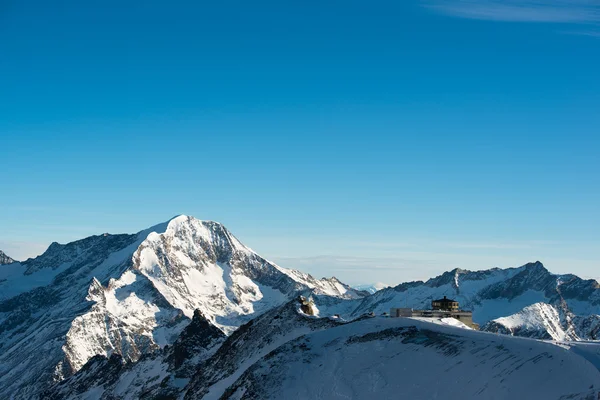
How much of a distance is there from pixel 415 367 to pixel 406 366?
1724 millimetres

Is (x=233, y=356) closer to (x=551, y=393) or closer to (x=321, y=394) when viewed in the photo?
(x=321, y=394)

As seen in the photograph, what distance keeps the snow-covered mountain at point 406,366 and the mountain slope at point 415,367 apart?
12 centimetres

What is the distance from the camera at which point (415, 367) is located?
337ft

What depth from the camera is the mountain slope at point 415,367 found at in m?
87.3

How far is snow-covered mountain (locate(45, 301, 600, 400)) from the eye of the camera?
288 ft

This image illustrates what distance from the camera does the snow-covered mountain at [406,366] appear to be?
87.7 meters

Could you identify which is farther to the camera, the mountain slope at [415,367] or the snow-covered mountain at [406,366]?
the snow-covered mountain at [406,366]

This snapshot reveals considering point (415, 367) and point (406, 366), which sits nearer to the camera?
point (415, 367)

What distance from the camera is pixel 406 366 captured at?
104062 millimetres

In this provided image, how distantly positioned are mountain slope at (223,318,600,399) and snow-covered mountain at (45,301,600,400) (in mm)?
122

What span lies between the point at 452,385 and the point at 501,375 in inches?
248

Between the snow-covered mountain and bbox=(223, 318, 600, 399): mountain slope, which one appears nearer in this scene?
bbox=(223, 318, 600, 399): mountain slope

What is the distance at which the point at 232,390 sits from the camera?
120 m

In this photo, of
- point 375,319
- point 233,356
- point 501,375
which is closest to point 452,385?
point 501,375
